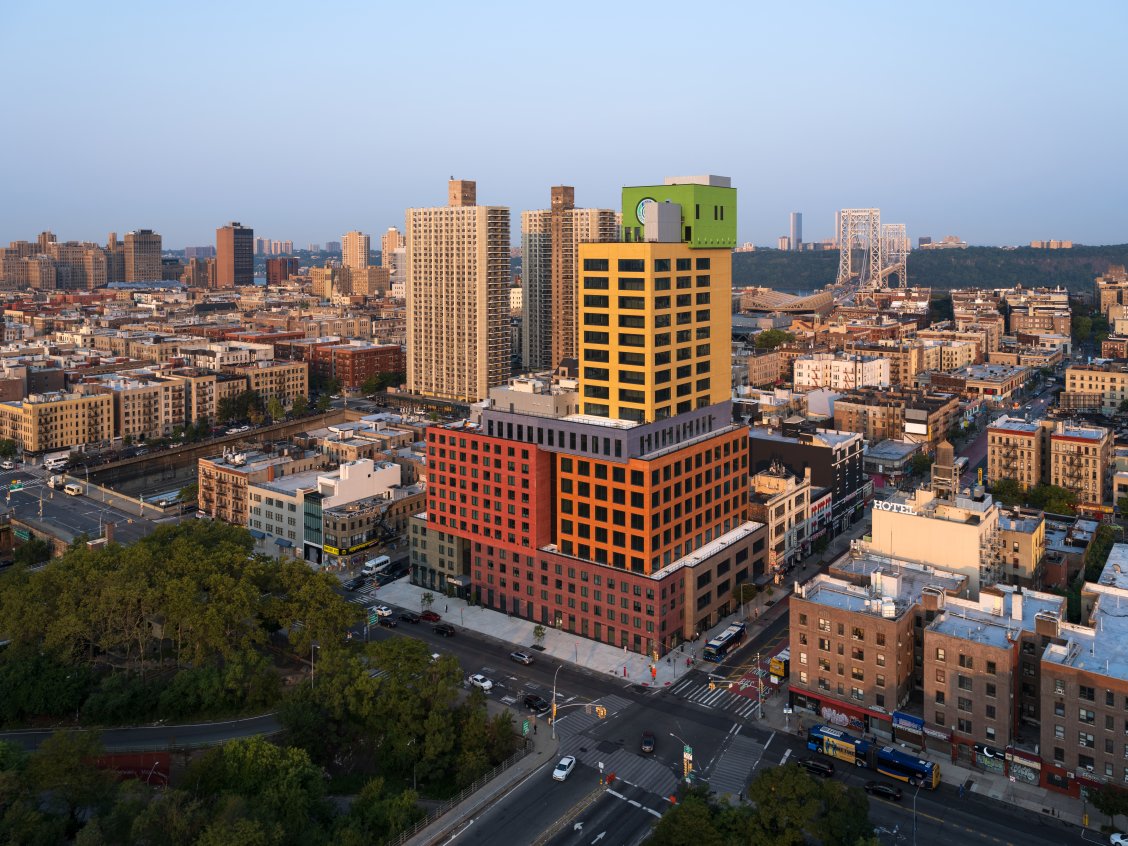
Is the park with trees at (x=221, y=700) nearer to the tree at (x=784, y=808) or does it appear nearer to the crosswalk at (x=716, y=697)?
the crosswalk at (x=716, y=697)

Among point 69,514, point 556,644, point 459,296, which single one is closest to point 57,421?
point 69,514

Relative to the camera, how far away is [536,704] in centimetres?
6831

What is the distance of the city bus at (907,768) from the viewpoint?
5717 centimetres

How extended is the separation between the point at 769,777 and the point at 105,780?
3910 cm

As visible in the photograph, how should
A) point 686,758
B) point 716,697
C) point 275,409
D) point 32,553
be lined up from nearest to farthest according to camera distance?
point 686,758 < point 716,697 < point 32,553 < point 275,409

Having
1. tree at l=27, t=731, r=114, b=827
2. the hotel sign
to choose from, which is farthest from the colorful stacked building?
tree at l=27, t=731, r=114, b=827

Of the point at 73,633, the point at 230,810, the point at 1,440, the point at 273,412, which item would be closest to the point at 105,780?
the point at 230,810

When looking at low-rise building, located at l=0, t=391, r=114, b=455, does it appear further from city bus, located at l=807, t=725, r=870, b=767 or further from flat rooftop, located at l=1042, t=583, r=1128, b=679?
flat rooftop, located at l=1042, t=583, r=1128, b=679

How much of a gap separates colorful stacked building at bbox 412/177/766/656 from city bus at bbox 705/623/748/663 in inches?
110

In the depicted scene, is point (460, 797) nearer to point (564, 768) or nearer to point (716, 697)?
point (564, 768)

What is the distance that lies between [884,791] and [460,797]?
1018 inches

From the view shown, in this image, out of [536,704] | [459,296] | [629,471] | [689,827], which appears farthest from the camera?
[459,296]

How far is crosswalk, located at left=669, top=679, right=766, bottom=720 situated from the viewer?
6788 centimetres

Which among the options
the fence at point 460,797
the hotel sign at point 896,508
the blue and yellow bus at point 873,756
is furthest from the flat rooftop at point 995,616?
the fence at point 460,797
